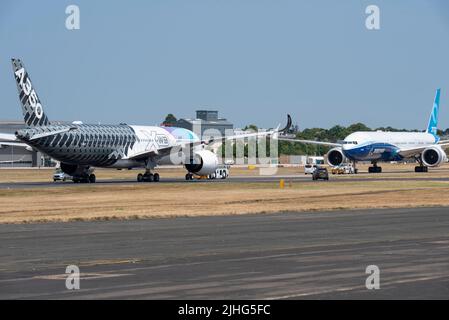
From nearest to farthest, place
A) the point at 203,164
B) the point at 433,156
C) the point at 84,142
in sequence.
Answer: the point at 84,142 < the point at 203,164 < the point at 433,156

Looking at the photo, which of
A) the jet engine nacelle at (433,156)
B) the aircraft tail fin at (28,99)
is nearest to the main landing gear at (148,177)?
the aircraft tail fin at (28,99)

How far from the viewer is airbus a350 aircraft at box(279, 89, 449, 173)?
100750 mm

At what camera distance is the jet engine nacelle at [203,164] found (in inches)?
2965

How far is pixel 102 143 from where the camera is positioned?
71062mm

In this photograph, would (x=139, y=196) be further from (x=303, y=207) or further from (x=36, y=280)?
(x=36, y=280)

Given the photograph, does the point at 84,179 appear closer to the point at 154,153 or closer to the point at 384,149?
the point at 154,153

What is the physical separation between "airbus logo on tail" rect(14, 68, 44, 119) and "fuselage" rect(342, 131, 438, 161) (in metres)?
42.4

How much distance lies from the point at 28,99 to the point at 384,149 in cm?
4878

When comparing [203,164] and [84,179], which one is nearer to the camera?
[84,179]

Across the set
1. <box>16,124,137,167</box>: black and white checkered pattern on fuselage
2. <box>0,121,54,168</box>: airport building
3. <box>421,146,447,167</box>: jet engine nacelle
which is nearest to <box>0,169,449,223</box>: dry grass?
<box>16,124,137,167</box>: black and white checkered pattern on fuselage

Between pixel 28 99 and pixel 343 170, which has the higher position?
pixel 28 99

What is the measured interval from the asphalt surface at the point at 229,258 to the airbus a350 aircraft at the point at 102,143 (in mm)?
32852

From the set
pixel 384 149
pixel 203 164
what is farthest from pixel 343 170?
pixel 203 164

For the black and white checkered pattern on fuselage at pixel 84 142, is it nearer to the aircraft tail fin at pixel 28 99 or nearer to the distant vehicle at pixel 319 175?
the aircraft tail fin at pixel 28 99
